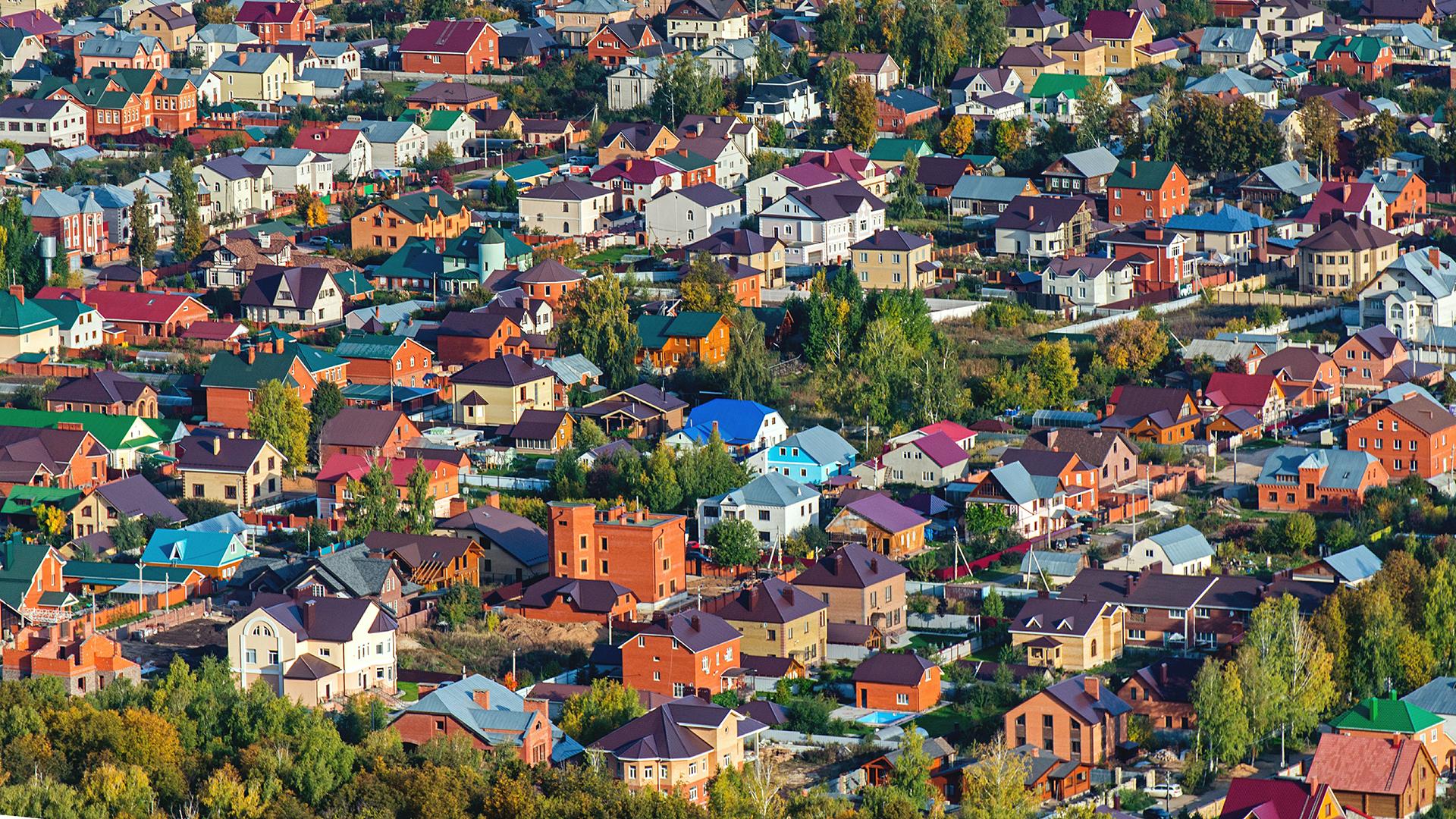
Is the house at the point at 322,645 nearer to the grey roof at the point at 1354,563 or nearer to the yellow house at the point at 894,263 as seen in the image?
the grey roof at the point at 1354,563

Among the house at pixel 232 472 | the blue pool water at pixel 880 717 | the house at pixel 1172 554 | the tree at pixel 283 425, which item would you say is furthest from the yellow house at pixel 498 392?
the blue pool water at pixel 880 717

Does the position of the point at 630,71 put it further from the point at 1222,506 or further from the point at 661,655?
the point at 661,655

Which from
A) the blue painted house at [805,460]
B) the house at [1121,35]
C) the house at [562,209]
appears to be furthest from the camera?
the house at [1121,35]

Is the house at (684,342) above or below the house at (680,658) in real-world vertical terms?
below

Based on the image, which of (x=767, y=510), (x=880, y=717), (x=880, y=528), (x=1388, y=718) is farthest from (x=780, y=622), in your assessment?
(x=1388, y=718)

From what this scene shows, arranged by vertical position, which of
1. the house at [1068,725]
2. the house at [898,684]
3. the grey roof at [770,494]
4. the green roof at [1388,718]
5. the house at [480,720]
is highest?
the green roof at [1388,718]

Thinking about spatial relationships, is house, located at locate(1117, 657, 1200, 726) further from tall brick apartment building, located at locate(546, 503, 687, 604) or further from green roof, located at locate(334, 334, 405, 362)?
green roof, located at locate(334, 334, 405, 362)

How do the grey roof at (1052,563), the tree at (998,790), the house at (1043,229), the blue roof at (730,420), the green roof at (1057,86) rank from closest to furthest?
the tree at (998,790), the grey roof at (1052,563), the blue roof at (730,420), the house at (1043,229), the green roof at (1057,86)
